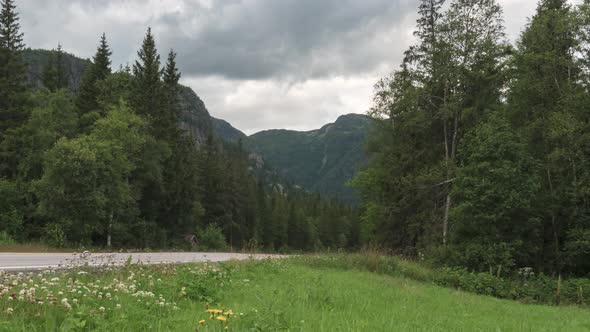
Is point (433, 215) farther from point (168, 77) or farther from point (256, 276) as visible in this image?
point (168, 77)

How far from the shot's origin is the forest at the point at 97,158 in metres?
28.2

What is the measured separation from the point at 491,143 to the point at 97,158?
24747 mm

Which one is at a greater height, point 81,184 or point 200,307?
point 81,184

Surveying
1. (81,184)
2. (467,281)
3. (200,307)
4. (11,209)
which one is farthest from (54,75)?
(200,307)

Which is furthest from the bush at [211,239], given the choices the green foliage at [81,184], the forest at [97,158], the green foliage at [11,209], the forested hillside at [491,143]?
the forested hillside at [491,143]

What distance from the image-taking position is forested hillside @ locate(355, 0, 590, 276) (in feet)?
72.2

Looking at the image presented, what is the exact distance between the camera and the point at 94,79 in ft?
142

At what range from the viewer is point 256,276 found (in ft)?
34.8

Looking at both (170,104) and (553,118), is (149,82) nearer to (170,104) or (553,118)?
(170,104)

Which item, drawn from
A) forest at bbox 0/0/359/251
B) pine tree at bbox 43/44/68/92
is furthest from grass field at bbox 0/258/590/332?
pine tree at bbox 43/44/68/92

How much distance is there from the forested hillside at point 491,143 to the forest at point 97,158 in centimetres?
833

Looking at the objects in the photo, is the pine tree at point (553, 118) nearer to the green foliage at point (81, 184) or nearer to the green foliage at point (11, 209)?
the green foliage at point (81, 184)

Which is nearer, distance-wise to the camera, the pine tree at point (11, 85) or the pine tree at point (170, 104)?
the pine tree at point (11, 85)

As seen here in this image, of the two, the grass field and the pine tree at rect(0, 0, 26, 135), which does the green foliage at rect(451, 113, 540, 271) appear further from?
the pine tree at rect(0, 0, 26, 135)
